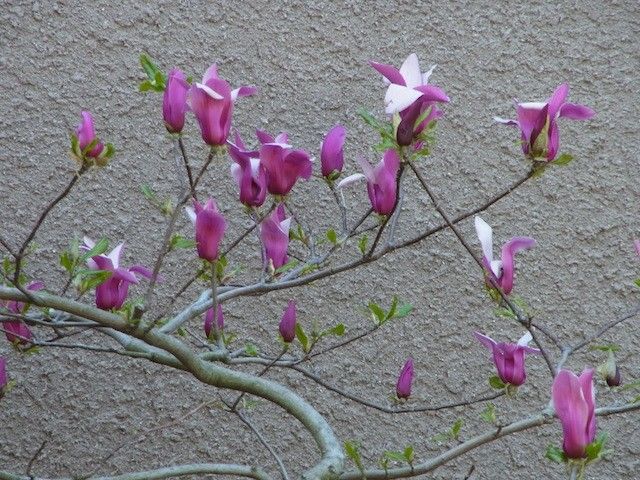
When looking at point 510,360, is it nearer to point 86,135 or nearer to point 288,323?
point 288,323

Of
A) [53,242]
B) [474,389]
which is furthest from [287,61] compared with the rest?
[474,389]

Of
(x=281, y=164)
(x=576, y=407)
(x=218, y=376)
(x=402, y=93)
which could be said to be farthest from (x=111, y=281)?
(x=576, y=407)

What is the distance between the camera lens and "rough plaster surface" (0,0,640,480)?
5.81ft

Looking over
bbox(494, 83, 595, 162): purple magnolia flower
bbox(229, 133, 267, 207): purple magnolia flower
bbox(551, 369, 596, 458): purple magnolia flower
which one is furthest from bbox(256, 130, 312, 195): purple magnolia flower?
bbox(551, 369, 596, 458): purple magnolia flower

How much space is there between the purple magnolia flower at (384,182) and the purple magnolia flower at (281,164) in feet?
0.23

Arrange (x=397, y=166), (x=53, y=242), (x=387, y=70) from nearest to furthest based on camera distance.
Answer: (x=387, y=70)
(x=397, y=166)
(x=53, y=242)

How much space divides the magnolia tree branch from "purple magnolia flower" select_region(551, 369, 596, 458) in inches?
10.7

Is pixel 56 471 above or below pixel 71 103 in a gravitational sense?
below

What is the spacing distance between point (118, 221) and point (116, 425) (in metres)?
0.38

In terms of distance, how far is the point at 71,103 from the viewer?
1.76 meters

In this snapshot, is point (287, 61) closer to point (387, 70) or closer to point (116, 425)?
point (116, 425)

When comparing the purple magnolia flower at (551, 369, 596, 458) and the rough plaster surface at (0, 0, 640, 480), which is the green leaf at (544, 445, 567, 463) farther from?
the rough plaster surface at (0, 0, 640, 480)

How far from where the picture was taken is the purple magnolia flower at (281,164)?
40.7 inches

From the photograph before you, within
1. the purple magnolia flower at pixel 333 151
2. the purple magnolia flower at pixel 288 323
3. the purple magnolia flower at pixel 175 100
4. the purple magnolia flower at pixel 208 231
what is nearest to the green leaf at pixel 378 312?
the purple magnolia flower at pixel 288 323
